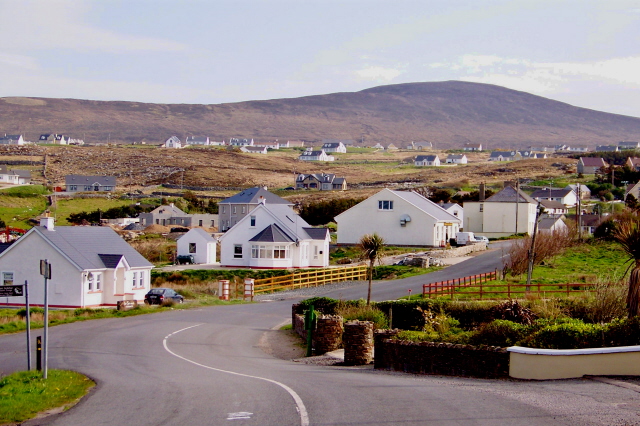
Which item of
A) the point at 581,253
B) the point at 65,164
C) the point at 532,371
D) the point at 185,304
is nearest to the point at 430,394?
the point at 532,371

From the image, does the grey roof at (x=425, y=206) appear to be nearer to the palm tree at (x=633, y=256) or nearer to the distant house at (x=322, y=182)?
the palm tree at (x=633, y=256)

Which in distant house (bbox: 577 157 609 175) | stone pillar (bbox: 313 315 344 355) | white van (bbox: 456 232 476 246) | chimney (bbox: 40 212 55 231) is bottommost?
stone pillar (bbox: 313 315 344 355)

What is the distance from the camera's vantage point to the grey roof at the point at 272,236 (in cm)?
5766

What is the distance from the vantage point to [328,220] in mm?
91812

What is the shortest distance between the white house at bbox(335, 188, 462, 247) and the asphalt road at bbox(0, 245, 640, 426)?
4633 cm

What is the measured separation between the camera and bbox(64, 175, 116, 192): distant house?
465ft

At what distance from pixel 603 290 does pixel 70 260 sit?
28.5m

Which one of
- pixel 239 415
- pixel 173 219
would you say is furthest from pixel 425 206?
pixel 239 415

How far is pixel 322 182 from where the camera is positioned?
502ft

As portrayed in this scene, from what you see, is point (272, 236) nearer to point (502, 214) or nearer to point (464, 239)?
point (464, 239)

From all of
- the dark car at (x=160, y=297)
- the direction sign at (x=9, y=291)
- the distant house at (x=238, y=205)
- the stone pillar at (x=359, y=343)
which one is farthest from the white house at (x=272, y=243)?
the direction sign at (x=9, y=291)

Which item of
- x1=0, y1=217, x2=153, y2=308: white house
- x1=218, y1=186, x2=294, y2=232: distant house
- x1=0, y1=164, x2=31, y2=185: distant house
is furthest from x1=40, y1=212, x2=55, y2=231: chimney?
x1=0, y1=164, x2=31, y2=185: distant house

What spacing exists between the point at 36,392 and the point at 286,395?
529 centimetres

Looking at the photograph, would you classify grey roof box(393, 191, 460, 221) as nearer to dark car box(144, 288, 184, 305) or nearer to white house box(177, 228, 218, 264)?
white house box(177, 228, 218, 264)
